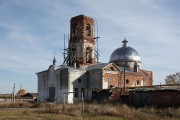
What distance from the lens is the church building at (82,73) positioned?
36438 mm

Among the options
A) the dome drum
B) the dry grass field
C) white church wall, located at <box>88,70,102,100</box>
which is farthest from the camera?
the dome drum

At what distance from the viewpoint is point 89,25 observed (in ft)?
135

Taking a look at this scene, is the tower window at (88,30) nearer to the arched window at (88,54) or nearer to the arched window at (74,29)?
the arched window at (74,29)

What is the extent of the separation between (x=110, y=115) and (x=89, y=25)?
24.7 meters

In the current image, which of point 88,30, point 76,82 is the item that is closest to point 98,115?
point 76,82

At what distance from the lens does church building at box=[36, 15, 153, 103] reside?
36.4m

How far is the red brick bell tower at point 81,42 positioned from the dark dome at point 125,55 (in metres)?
5.64

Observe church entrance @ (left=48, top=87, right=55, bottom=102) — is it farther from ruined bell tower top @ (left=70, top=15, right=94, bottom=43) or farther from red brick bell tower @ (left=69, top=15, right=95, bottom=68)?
ruined bell tower top @ (left=70, top=15, right=94, bottom=43)

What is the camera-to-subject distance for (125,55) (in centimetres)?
4494

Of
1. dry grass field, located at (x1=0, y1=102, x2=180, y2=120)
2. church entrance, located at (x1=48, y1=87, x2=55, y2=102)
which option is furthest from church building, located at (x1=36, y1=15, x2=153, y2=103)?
dry grass field, located at (x1=0, y1=102, x2=180, y2=120)

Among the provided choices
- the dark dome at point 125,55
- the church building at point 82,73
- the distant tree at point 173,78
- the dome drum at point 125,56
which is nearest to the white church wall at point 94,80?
the church building at point 82,73

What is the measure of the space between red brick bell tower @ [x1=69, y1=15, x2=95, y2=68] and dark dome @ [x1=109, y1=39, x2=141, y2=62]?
5.64 metres

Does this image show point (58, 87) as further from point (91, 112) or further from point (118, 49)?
point (91, 112)

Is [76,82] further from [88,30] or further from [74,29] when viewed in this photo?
[74,29]
